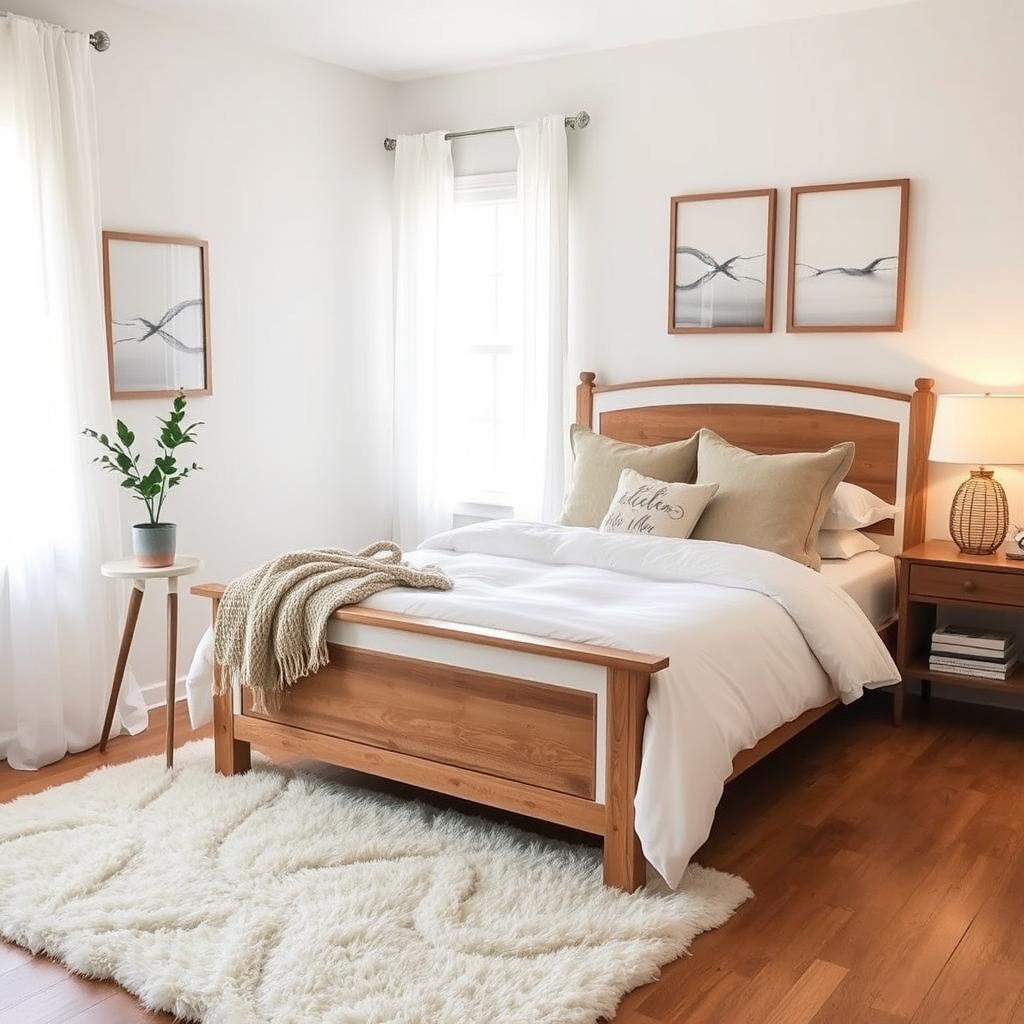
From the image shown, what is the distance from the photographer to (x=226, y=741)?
11.4ft

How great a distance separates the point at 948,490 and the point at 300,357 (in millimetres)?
2639

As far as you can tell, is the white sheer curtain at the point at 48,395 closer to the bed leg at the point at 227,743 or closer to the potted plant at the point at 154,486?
the potted plant at the point at 154,486

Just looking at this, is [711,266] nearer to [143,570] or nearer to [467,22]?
[467,22]

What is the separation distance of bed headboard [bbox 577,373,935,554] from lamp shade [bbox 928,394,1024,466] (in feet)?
0.91

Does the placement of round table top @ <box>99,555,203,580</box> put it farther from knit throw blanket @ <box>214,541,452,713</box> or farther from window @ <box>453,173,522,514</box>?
window @ <box>453,173,522,514</box>

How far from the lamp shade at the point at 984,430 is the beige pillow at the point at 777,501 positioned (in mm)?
331

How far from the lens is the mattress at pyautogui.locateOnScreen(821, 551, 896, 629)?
3.84 meters

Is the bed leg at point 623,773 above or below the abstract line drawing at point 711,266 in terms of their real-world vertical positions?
below

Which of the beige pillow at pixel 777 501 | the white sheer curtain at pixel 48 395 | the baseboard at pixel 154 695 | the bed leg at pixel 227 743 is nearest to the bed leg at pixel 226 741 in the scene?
the bed leg at pixel 227 743

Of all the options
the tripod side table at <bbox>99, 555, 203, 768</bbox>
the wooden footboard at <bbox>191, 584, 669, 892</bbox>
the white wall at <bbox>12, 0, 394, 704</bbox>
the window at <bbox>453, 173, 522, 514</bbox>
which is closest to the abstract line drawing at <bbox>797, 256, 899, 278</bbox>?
the window at <bbox>453, 173, 522, 514</bbox>

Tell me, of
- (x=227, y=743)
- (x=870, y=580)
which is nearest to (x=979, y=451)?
(x=870, y=580)

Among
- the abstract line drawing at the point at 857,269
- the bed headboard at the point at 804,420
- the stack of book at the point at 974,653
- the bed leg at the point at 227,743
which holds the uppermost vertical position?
the abstract line drawing at the point at 857,269

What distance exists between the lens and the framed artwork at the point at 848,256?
4.21m

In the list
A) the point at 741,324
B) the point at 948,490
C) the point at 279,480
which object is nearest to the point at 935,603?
the point at 948,490
